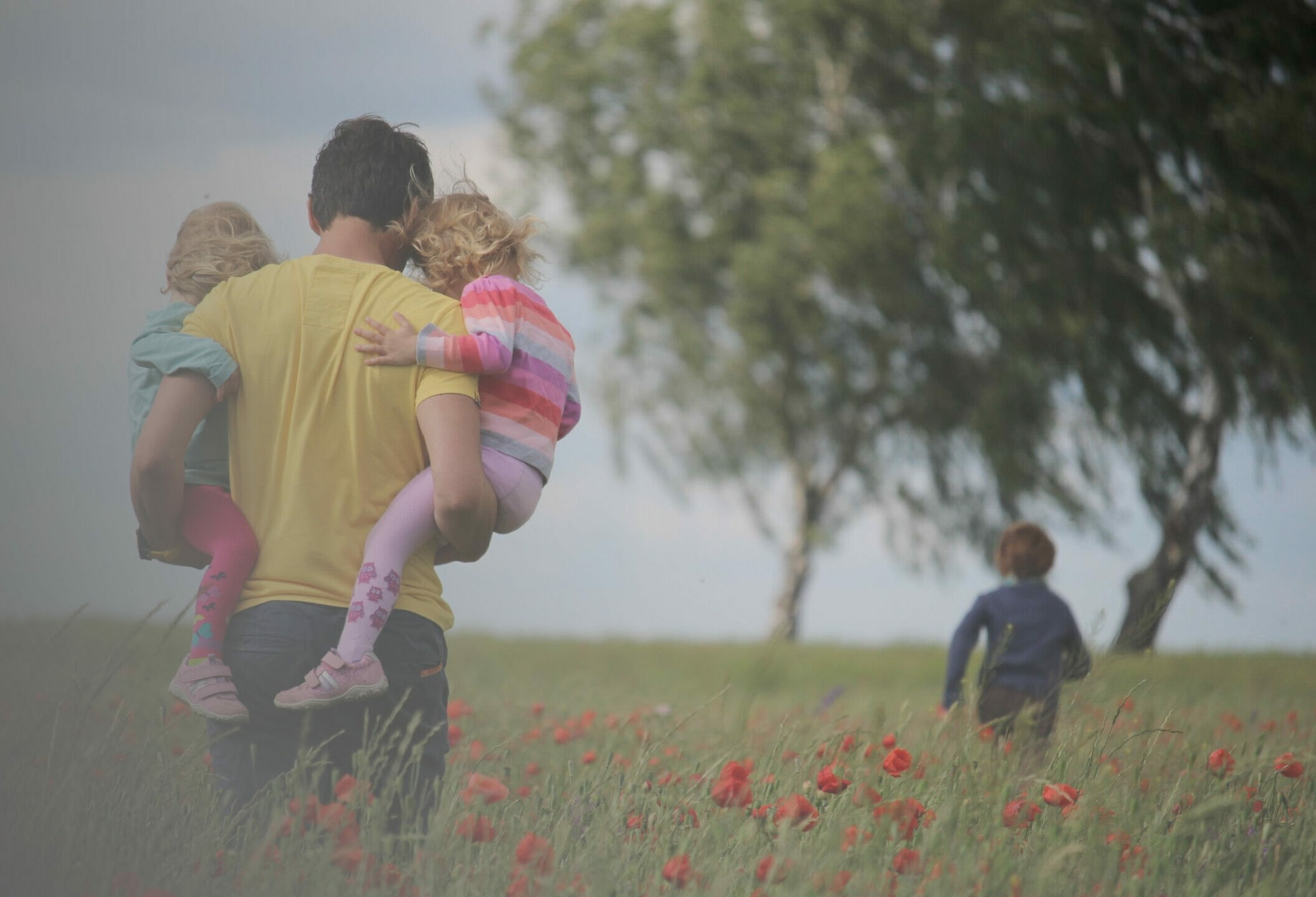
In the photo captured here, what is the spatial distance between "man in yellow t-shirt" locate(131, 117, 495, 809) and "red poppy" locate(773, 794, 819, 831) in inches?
31.6

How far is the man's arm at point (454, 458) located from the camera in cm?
234

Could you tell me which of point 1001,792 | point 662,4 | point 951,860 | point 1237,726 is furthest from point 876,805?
point 662,4

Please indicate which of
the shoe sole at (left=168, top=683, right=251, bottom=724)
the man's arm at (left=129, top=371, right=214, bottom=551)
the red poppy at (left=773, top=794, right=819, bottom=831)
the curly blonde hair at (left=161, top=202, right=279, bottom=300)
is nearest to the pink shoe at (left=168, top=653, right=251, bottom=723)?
the shoe sole at (left=168, top=683, right=251, bottom=724)

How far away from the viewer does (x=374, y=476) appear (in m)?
2.43

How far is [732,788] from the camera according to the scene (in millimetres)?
2514

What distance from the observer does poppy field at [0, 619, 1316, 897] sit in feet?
7.45

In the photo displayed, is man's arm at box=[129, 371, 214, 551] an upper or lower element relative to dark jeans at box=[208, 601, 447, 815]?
upper

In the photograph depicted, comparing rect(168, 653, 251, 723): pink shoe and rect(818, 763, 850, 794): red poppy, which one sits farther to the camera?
rect(818, 763, 850, 794): red poppy

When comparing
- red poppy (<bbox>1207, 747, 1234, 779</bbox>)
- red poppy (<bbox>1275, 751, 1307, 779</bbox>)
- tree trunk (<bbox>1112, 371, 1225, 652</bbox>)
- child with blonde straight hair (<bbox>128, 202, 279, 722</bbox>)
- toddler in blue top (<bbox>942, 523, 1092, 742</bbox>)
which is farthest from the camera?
tree trunk (<bbox>1112, 371, 1225, 652</bbox>)

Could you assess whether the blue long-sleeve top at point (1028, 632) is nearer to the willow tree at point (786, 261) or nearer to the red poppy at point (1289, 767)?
the red poppy at point (1289, 767)

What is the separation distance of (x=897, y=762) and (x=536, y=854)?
3.44 feet

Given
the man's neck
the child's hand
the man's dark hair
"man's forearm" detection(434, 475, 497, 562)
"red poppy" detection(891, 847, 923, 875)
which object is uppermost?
the man's dark hair

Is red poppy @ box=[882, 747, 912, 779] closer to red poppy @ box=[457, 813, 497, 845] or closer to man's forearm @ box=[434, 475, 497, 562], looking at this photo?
red poppy @ box=[457, 813, 497, 845]

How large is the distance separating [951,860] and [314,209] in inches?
84.2
